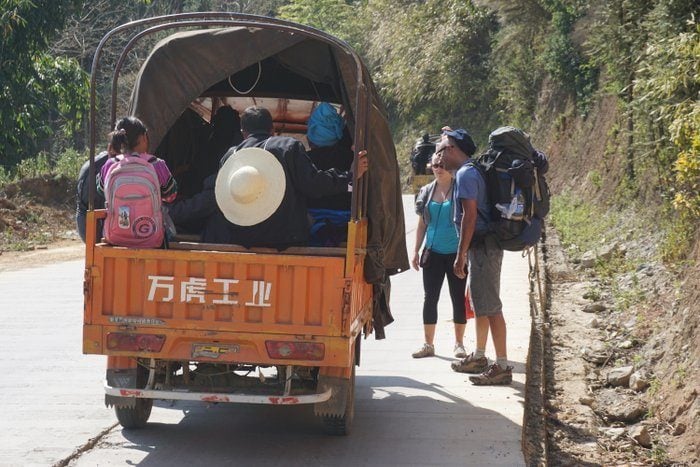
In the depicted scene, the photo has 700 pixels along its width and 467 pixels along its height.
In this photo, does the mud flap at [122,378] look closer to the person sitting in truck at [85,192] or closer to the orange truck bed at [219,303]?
the orange truck bed at [219,303]

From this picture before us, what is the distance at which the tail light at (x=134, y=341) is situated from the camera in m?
6.52

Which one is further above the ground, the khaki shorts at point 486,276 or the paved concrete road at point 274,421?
the khaki shorts at point 486,276

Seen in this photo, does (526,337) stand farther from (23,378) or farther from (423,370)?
(23,378)

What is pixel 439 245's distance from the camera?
9227 mm

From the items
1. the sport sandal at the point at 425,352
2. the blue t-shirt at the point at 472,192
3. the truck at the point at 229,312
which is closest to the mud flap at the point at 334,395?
the truck at the point at 229,312

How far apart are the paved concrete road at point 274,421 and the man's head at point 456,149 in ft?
5.79

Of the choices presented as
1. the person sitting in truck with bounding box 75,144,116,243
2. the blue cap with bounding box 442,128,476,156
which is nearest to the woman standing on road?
the blue cap with bounding box 442,128,476,156

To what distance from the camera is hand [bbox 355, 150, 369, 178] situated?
6.73 m

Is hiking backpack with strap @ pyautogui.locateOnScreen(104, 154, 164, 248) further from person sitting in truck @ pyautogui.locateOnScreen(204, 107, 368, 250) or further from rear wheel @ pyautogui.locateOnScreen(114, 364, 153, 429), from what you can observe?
rear wheel @ pyautogui.locateOnScreen(114, 364, 153, 429)

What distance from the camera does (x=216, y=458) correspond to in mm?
6656

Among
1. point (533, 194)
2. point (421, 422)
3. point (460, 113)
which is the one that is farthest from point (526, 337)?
point (460, 113)

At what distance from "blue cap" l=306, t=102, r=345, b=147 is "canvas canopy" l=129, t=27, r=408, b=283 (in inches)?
4.8

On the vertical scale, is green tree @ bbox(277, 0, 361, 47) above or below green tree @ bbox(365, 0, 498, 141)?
above

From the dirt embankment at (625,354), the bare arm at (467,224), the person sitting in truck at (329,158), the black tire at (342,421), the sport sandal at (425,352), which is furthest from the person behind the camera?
the sport sandal at (425,352)
